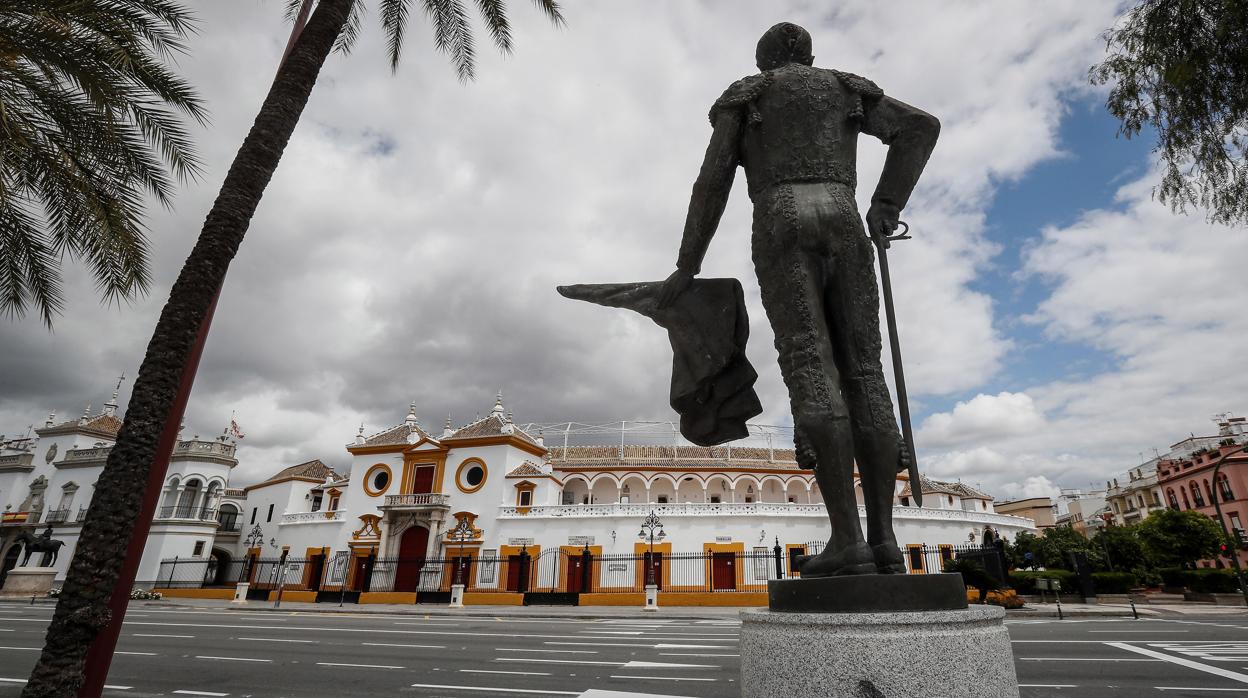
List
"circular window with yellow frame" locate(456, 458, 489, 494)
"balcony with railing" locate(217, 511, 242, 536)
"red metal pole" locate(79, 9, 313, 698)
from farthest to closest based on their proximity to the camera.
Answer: "balcony with railing" locate(217, 511, 242, 536) < "circular window with yellow frame" locate(456, 458, 489, 494) < "red metal pole" locate(79, 9, 313, 698)

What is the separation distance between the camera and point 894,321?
124 inches

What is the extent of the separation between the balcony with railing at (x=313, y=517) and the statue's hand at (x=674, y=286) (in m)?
34.9

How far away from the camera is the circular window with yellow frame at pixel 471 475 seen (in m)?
31.6

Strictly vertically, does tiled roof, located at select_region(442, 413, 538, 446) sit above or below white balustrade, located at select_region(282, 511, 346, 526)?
above

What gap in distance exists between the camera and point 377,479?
112ft

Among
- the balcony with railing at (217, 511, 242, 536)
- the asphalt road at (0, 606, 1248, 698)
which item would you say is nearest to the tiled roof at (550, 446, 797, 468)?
the asphalt road at (0, 606, 1248, 698)

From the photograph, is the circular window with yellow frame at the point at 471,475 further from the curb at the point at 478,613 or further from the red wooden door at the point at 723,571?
the red wooden door at the point at 723,571

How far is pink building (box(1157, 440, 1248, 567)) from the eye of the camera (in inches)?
1495

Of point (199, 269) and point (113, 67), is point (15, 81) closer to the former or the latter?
point (113, 67)

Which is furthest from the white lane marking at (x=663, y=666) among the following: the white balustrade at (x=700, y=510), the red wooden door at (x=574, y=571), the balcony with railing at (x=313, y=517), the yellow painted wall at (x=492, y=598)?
the balcony with railing at (x=313, y=517)

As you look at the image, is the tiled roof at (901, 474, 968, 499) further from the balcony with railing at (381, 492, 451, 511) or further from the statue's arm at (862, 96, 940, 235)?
the statue's arm at (862, 96, 940, 235)

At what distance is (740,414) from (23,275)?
31.3 feet

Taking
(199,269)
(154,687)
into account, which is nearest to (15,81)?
(199,269)

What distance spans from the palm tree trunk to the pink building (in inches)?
1854
